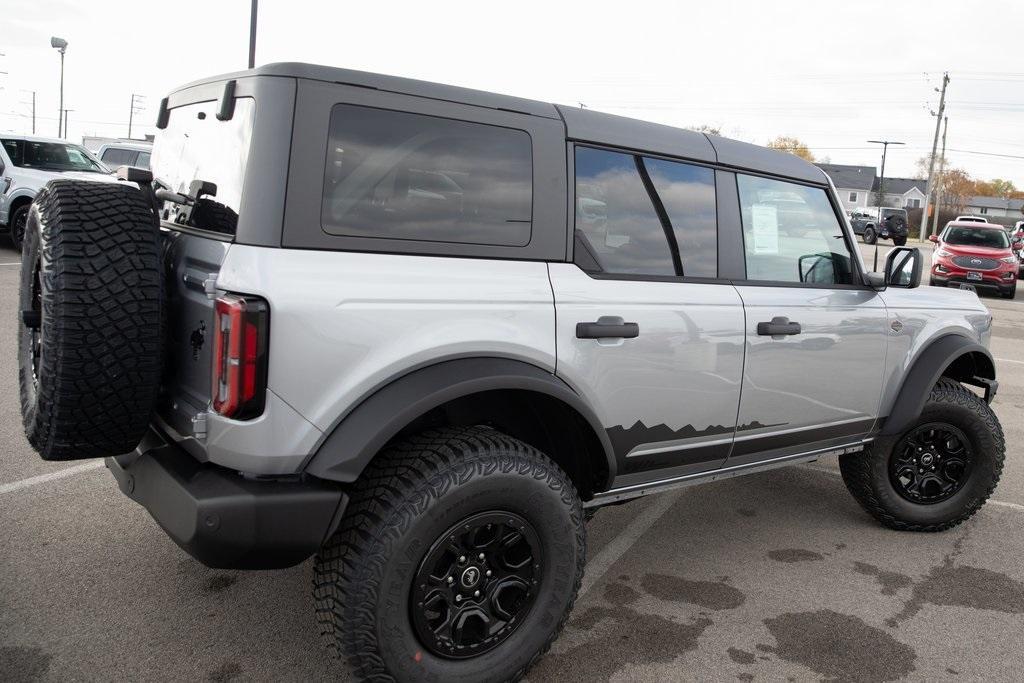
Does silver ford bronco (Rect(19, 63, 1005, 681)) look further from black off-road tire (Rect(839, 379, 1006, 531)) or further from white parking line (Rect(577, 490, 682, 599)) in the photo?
black off-road tire (Rect(839, 379, 1006, 531))

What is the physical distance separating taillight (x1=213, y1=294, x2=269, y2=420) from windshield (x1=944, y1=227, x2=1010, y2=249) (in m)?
19.9

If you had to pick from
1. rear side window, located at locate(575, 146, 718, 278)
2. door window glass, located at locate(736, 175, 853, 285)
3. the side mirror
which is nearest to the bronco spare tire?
rear side window, located at locate(575, 146, 718, 278)

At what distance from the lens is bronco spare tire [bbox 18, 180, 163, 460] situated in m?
2.27

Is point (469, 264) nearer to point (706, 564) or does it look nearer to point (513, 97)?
point (513, 97)

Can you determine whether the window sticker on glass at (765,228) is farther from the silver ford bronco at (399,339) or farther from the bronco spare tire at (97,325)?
the bronco spare tire at (97,325)

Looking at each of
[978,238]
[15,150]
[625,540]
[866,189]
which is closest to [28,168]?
[15,150]

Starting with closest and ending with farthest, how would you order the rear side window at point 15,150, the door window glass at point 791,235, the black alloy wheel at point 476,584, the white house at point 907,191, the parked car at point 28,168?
the black alloy wheel at point 476,584 → the door window glass at point 791,235 → the parked car at point 28,168 → the rear side window at point 15,150 → the white house at point 907,191

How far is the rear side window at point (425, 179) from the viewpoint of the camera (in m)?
2.44

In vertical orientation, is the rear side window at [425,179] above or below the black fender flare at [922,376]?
above

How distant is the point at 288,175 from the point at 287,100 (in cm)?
22

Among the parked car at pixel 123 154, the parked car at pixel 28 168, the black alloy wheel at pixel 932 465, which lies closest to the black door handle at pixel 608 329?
the black alloy wheel at pixel 932 465

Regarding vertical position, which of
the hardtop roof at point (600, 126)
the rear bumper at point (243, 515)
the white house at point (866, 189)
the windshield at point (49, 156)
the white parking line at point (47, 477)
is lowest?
the white parking line at point (47, 477)

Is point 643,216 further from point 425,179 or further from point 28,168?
point 28,168

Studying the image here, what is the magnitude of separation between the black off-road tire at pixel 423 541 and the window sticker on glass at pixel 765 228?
1502 millimetres
